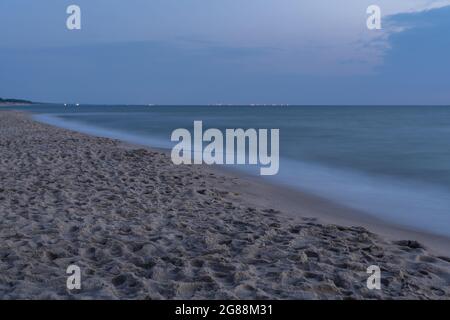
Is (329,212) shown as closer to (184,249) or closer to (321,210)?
(321,210)

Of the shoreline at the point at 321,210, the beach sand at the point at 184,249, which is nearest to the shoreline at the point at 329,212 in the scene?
the shoreline at the point at 321,210

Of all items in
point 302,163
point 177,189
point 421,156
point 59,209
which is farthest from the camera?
point 421,156

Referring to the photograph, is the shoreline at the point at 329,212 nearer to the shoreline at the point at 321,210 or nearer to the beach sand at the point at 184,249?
the shoreline at the point at 321,210

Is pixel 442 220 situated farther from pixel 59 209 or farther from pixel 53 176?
pixel 53 176

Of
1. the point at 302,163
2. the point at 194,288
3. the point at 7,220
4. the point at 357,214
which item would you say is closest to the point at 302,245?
the point at 194,288

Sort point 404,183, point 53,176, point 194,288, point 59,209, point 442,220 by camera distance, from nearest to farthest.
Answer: point 194,288
point 59,209
point 442,220
point 53,176
point 404,183

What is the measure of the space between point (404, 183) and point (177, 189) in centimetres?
710

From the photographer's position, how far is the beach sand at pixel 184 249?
446 centimetres

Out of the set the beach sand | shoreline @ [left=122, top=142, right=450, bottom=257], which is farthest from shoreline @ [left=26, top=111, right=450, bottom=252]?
the beach sand

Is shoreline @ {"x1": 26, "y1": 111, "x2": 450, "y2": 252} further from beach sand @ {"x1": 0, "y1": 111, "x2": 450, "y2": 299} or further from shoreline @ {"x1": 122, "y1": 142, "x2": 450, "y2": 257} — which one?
beach sand @ {"x1": 0, "y1": 111, "x2": 450, "y2": 299}

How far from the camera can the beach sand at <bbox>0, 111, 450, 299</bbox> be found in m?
4.46

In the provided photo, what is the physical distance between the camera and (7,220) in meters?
6.61

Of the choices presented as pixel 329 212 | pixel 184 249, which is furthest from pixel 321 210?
pixel 184 249
